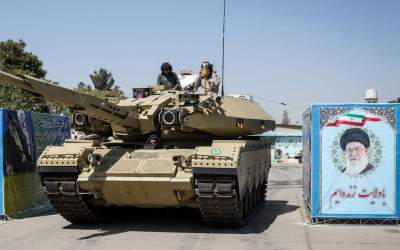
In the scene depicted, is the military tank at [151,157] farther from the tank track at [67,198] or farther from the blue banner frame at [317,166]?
the blue banner frame at [317,166]

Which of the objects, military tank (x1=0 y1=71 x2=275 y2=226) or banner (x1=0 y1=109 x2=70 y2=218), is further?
banner (x1=0 y1=109 x2=70 y2=218)

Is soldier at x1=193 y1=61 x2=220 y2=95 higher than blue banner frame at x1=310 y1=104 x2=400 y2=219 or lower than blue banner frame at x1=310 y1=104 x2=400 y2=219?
higher

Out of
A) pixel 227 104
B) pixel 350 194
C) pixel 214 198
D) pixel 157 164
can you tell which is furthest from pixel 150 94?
pixel 350 194

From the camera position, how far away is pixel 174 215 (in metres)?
13.8

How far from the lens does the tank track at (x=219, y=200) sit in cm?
1038

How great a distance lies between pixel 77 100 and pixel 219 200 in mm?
3053

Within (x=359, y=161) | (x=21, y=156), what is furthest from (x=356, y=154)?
(x=21, y=156)

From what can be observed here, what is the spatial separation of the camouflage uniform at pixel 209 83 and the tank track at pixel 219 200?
12.4 feet

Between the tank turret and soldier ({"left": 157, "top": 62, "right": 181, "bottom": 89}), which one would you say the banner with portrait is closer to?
the tank turret

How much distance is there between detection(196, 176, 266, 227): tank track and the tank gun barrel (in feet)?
6.46

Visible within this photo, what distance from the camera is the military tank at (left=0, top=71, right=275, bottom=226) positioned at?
410 inches

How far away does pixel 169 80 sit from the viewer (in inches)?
537

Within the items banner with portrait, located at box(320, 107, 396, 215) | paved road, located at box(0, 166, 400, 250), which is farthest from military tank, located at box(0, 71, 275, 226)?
banner with portrait, located at box(320, 107, 396, 215)

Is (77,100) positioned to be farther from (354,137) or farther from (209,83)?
(354,137)
